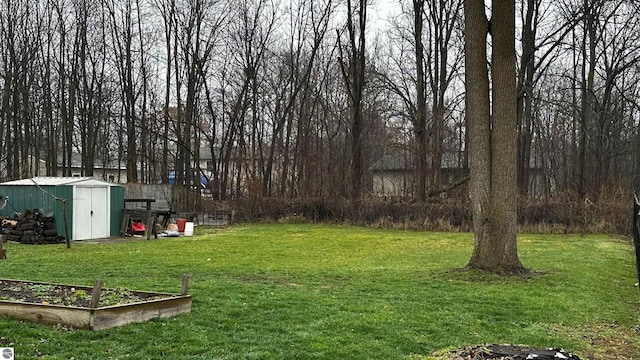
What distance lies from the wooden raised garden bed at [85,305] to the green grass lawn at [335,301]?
118 mm

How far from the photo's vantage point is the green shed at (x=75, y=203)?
17.5m

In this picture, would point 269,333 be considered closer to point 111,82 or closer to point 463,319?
point 463,319

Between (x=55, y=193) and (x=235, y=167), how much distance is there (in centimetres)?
1390

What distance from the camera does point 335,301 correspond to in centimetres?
803

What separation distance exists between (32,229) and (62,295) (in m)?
11.1

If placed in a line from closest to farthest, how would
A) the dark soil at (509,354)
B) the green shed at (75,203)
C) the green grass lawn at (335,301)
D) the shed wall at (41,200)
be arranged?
the dark soil at (509,354)
the green grass lawn at (335,301)
the shed wall at (41,200)
the green shed at (75,203)

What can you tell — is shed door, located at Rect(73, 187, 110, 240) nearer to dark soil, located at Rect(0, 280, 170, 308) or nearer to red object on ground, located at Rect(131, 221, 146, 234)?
red object on ground, located at Rect(131, 221, 146, 234)

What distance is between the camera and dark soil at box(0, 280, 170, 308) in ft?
20.9

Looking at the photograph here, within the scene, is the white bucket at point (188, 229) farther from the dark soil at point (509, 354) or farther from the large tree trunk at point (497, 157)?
the dark soil at point (509, 354)

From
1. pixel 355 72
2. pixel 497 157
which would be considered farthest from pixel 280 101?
pixel 497 157

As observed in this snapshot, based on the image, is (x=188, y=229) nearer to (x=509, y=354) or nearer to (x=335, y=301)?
(x=335, y=301)

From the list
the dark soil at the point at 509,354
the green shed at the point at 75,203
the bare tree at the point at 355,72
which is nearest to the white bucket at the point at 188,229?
the green shed at the point at 75,203

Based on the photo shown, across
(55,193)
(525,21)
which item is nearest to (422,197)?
(525,21)

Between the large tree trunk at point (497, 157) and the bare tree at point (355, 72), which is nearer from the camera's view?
the large tree trunk at point (497, 157)
